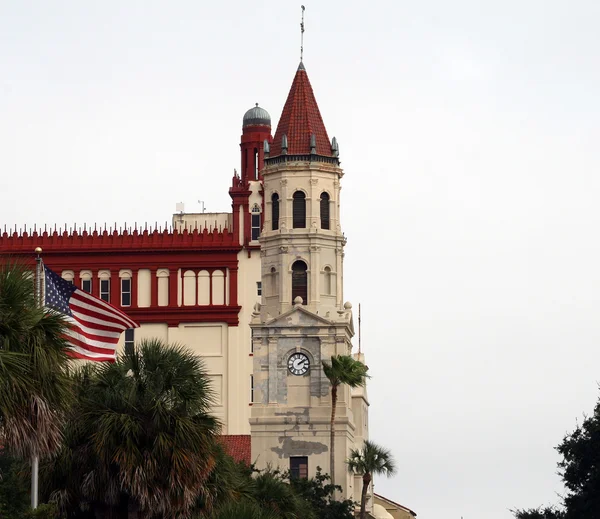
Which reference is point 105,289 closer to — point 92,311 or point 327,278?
point 327,278

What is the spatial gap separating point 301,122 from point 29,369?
2946 inches

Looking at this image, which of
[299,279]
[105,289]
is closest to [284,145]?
[299,279]

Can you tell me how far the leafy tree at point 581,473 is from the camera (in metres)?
89.1

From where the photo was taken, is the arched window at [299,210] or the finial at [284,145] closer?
the arched window at [299,210]

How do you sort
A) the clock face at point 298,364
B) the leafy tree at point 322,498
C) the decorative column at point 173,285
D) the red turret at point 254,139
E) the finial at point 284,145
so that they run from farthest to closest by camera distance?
the red turret at point 254,139 → the decorative column at point 173,285 → the finial at point 284,145 → the clock face at point 298,364 → the leafy tree at point 322,498

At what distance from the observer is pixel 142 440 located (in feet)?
199

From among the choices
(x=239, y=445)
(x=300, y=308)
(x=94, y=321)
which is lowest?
(x=94, y=321)

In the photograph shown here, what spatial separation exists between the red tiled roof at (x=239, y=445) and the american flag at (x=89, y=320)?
52210mm

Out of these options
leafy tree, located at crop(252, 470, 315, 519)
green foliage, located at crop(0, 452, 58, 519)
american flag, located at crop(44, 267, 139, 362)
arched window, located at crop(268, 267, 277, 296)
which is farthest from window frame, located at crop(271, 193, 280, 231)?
american flag, located at crop(44, 267, 139, 362)

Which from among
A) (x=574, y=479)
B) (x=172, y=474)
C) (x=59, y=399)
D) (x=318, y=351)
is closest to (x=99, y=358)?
(x=172, y=474)

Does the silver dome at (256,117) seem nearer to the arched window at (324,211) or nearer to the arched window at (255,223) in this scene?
the arched window at (255,223)

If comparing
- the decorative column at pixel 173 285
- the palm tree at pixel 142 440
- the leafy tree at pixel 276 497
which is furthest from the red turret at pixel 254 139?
the palm tree at pixel 142 440

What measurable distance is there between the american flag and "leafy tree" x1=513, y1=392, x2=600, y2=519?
3522 cm

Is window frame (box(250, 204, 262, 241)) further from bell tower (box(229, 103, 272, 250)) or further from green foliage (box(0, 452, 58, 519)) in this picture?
green foliage (box(0, 452, 58, 519))
